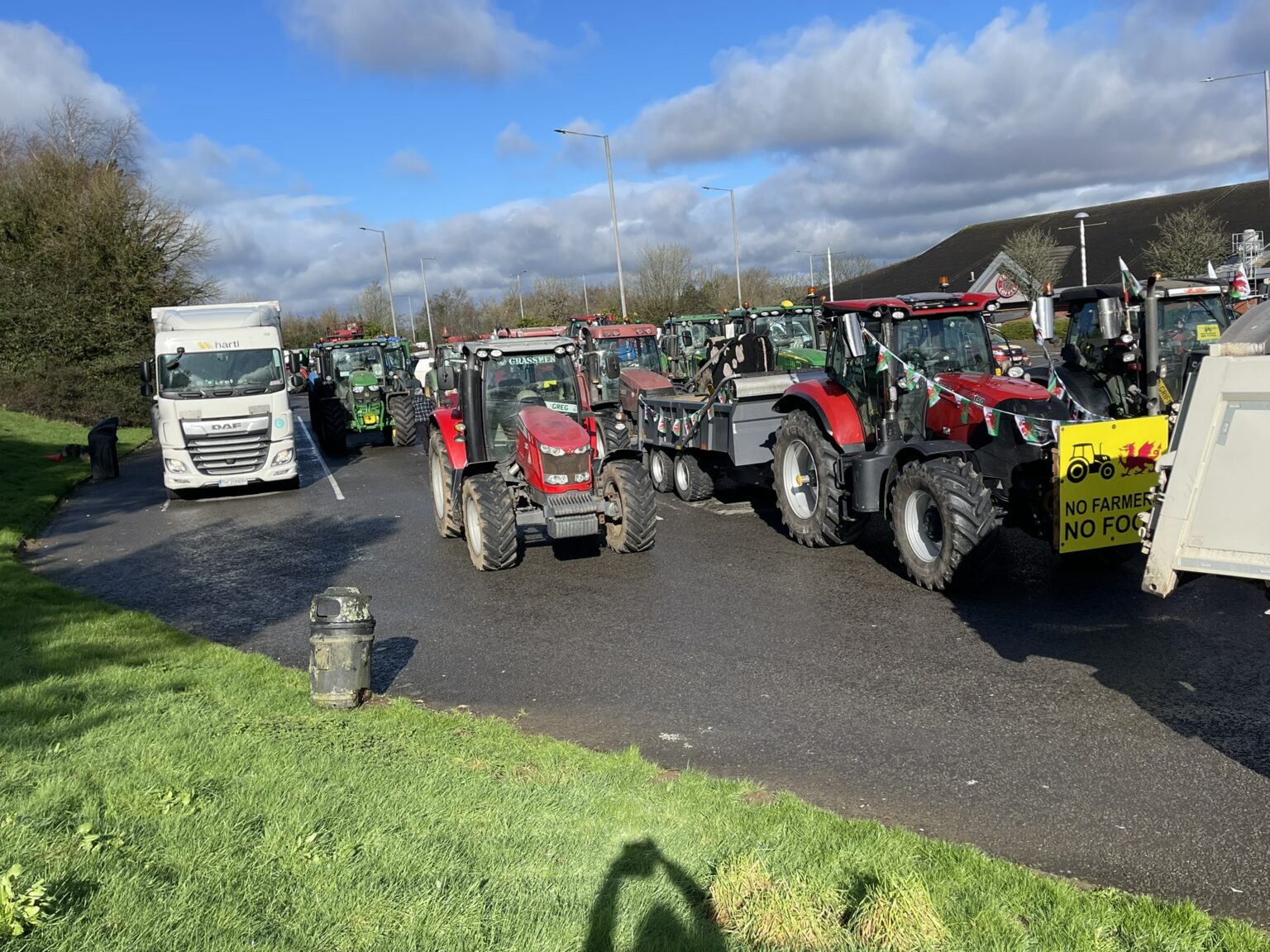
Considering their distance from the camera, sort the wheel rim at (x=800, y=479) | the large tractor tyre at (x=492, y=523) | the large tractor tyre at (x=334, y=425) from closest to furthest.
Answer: the large tractor tyre at (x=492, y=523) < the wheel rim at (x=800, y=479) < the large tractor tyre at (x=334, y=425)

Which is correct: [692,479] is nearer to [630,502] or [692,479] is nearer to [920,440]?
[630,502]

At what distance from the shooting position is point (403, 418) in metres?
21.8

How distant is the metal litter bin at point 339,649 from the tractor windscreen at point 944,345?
5380mm

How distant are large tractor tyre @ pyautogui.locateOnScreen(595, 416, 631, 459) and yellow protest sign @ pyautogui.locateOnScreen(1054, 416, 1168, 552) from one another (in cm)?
452

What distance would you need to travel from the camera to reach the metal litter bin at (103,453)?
18516mm

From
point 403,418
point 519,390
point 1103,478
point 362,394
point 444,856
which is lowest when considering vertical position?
point 444,856

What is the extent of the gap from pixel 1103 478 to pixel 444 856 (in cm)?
505

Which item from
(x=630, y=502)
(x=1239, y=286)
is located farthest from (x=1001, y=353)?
(x=630, y=502)

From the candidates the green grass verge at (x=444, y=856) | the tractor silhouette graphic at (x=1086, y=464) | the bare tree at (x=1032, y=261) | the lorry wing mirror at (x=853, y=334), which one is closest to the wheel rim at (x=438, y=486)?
the lorry wing mirror at (x=853, y=334)

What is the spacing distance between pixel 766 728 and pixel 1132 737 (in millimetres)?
1876

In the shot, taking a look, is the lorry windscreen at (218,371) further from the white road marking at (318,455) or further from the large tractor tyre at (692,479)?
the large tractor tyre at (692,479)

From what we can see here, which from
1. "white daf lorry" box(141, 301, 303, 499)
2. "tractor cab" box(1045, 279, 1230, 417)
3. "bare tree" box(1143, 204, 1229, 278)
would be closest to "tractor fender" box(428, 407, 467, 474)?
"white daf lorry" box(141, 301, 303, 499)

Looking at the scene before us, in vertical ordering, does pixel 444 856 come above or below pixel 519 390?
below

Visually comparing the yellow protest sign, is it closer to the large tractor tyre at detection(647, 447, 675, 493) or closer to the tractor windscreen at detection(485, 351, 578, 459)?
the tractor windscreen at detection(485, 351, 578, 459)
